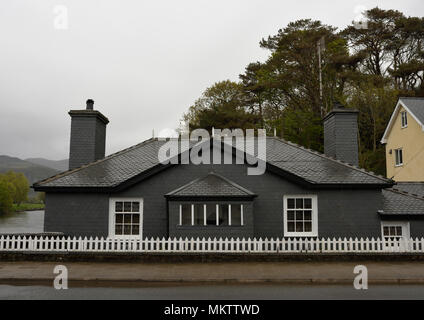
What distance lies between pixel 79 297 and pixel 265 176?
956cm

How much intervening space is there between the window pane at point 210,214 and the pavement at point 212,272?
85.9 inches

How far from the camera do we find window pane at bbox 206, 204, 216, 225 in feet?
48.0

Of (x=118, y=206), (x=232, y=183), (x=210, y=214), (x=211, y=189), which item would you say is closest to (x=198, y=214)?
(x=210, y=214)

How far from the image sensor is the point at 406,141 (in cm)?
3047

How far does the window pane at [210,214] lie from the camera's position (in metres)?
14.6

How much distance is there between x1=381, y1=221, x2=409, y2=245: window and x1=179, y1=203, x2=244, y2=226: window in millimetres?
6447

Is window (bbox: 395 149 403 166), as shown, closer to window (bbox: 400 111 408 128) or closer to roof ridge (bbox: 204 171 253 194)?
window (bbox: 400 111 408 128)

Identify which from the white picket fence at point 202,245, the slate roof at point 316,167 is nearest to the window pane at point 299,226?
the slate roof at point 316,167

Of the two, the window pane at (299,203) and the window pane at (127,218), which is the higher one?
the window pane at (299,203)

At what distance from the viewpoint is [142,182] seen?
52.8ft

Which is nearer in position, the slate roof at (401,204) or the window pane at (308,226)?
the slate roof at (401,204)

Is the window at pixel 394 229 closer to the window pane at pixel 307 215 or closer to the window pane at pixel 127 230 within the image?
the window pane at pixel 307 215

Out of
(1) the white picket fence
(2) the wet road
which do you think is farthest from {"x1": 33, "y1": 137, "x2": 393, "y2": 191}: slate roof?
(2) the wet road

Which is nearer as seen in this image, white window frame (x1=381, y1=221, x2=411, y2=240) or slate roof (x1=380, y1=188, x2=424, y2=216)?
slate roof (x1=380, y1=188, x2=424, y2=216)
